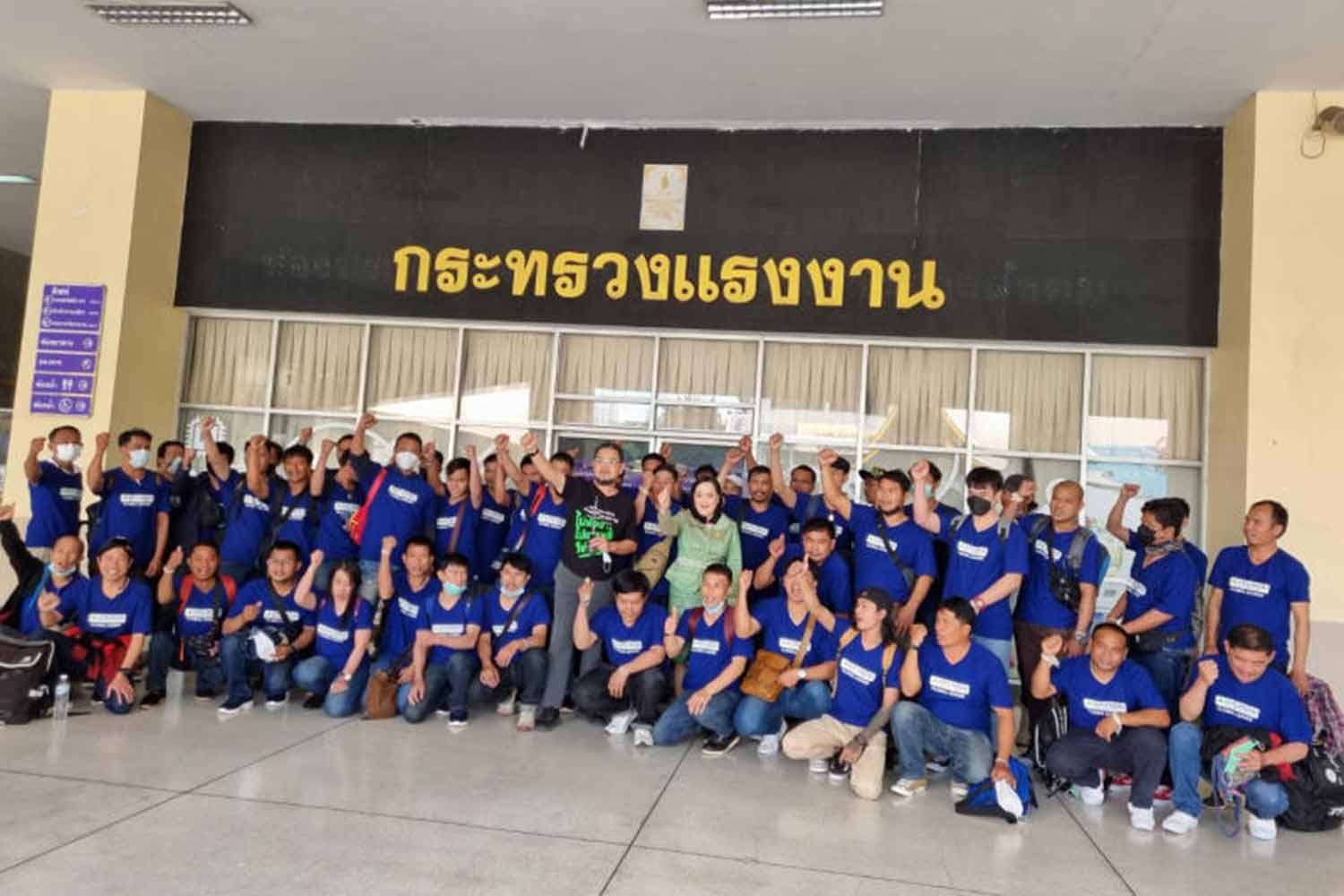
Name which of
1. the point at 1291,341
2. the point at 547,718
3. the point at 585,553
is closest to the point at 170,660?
the point at 547,718

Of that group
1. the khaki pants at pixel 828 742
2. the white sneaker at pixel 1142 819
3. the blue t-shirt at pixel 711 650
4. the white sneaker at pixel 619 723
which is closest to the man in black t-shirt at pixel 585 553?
the white sneaker at pixel 619 723

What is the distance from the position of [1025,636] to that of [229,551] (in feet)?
16.9

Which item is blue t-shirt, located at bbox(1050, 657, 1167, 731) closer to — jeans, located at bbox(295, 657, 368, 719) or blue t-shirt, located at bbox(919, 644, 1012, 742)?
blue t-shirt, located at bbox(919, 644, 1012, 742)

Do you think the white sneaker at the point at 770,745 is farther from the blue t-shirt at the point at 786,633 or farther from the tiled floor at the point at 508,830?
the blue t-shirt at the point at 786,633

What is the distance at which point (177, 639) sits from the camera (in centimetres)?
574

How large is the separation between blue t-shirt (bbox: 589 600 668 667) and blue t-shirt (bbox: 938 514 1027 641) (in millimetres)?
1713

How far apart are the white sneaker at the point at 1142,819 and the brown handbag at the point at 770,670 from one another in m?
1.78

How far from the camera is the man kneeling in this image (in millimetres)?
4539

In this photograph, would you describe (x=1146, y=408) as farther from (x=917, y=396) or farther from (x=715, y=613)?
(x=715, y=613)

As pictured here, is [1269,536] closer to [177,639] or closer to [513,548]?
[513,548]

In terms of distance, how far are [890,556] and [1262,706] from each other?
194 cm

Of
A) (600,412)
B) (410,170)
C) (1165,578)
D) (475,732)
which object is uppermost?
(410,170)

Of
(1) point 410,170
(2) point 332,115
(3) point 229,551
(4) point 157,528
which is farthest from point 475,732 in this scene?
(2) point 332,115

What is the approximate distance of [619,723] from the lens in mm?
5457
